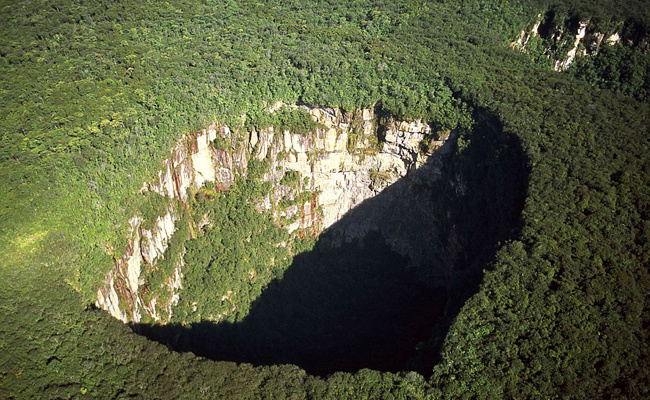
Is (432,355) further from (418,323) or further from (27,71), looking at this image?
(27,71)

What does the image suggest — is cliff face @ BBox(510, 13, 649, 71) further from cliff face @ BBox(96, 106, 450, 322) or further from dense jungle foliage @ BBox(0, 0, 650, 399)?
cliff face @ BBox(96, 106, 450, 322)

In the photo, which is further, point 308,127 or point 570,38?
point 570,38

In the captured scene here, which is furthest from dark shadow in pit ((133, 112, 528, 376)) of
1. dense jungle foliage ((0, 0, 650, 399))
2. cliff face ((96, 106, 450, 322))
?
dense jungle foliage ((0, 0, 650, 399))

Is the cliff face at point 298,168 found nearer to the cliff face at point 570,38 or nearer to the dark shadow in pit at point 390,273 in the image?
the dark shadow in pit at point 390,273

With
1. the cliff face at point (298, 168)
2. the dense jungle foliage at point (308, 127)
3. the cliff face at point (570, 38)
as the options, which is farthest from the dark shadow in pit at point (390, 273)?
the cliff face at point (570, 38)

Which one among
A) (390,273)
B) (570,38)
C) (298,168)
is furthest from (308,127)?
(570,38)

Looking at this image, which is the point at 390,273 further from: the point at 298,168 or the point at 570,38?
the point at 570,38
